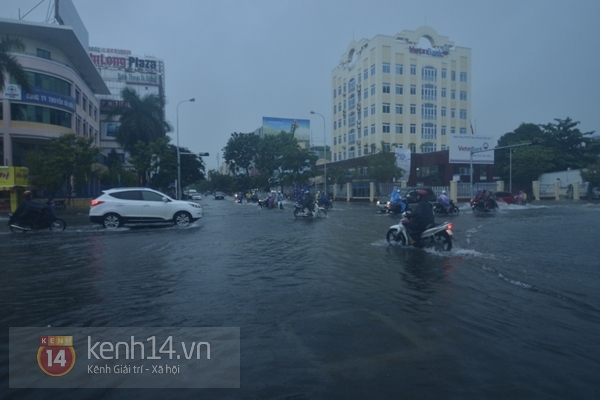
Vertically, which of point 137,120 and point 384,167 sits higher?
point 137,120

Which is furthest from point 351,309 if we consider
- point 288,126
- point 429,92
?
point 288,126

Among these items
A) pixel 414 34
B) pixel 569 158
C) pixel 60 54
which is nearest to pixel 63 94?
pixel 60 54

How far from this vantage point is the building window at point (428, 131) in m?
68.4

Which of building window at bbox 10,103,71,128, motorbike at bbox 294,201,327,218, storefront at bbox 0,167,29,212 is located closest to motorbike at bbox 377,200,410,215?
motorbike at bbox 294,201,327,218

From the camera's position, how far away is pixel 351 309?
6.20m

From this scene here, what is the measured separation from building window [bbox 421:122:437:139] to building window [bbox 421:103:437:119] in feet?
3.81

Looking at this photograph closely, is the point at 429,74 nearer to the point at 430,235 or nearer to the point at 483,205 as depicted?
the point at 483,205

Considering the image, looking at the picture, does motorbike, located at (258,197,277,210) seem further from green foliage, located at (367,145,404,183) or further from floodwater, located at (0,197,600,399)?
floodwater, located at (0,197,600,399)

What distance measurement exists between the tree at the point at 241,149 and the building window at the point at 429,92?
2667 cm

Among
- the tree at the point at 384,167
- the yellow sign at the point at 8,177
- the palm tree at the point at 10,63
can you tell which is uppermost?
the palm tree at the point at 10,63

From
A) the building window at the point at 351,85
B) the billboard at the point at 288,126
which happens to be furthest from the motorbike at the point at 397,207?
the billboard at the point at 288,126

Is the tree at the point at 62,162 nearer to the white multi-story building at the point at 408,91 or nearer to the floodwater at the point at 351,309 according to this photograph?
the floodwater at the point at 351,309

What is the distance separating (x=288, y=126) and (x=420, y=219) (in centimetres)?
7328

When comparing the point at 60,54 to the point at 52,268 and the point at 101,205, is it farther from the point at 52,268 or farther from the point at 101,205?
the point at 52,268
